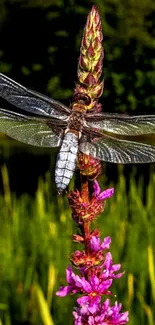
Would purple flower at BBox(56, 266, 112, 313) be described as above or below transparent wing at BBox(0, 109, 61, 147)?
below

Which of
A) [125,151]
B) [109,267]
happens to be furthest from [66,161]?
[125,151]

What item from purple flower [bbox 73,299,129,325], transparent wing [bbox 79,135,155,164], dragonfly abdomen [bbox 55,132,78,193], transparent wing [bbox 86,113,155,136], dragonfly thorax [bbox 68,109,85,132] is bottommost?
purple flower [bbox 73,299,129,325]

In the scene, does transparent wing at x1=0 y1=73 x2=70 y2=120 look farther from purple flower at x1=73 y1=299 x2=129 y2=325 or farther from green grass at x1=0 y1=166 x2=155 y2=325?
green grass at x1=0 y1=166 x2=155 y2=325

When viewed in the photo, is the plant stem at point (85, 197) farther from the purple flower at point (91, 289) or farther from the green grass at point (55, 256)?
the green grass at point (55, 256)

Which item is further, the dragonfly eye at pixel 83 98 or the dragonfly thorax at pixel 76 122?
the dragonfly thorax at pixel 76 122

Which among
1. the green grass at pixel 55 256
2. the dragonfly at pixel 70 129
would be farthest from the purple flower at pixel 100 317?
the green grass at pixel 55 256

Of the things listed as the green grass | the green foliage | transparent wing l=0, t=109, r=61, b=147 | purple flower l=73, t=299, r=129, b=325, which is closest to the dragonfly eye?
purple flower l=73, t=299, r=129, b=325

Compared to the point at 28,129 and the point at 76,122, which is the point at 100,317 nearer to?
the point at 76,122

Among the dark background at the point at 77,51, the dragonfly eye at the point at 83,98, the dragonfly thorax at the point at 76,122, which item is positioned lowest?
the dragonfly eye at the point at 83,98
